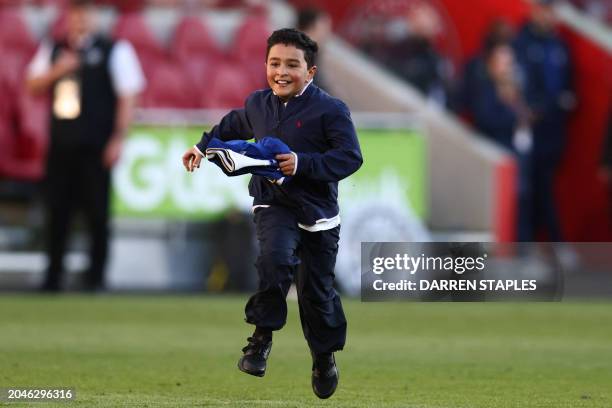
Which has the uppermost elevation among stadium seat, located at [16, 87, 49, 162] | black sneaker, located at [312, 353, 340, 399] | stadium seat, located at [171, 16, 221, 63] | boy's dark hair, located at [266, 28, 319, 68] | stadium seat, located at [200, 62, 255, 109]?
boy's dark hair, located at [266, 28, 319, 68]

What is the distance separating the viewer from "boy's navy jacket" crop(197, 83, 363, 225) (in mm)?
7633

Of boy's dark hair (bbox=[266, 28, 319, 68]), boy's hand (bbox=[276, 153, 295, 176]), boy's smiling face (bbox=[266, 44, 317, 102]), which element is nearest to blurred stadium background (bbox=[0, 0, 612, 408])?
boy's hand (bbox=[276, 153, 295, 176])

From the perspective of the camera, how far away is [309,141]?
7.70m

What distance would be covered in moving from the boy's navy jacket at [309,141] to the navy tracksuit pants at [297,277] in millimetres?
84

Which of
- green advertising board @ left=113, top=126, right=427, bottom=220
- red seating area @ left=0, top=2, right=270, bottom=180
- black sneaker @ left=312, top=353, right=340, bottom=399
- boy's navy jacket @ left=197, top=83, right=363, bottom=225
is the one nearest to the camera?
boy's navy jacket @ left=197, top=83, right=363, bottom=225

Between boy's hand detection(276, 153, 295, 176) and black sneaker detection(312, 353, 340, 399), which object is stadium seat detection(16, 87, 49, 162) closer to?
black sneaker detection(312, 353, 340, 399)

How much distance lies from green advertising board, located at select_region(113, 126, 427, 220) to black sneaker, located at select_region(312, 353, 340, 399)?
8.19m

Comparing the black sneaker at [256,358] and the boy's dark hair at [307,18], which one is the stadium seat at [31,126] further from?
the black sneaker at [256,358]

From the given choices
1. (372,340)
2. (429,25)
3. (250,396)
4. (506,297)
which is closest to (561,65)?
(429,25)

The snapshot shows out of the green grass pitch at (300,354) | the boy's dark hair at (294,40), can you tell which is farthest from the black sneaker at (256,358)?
the boy's dark hair at (294,40)

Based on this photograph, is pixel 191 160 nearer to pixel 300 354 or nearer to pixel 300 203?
pixel 300 203

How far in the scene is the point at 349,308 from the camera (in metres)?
14.1

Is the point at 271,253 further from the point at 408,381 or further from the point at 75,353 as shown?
the point at 75,353

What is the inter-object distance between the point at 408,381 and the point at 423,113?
9.15 m
